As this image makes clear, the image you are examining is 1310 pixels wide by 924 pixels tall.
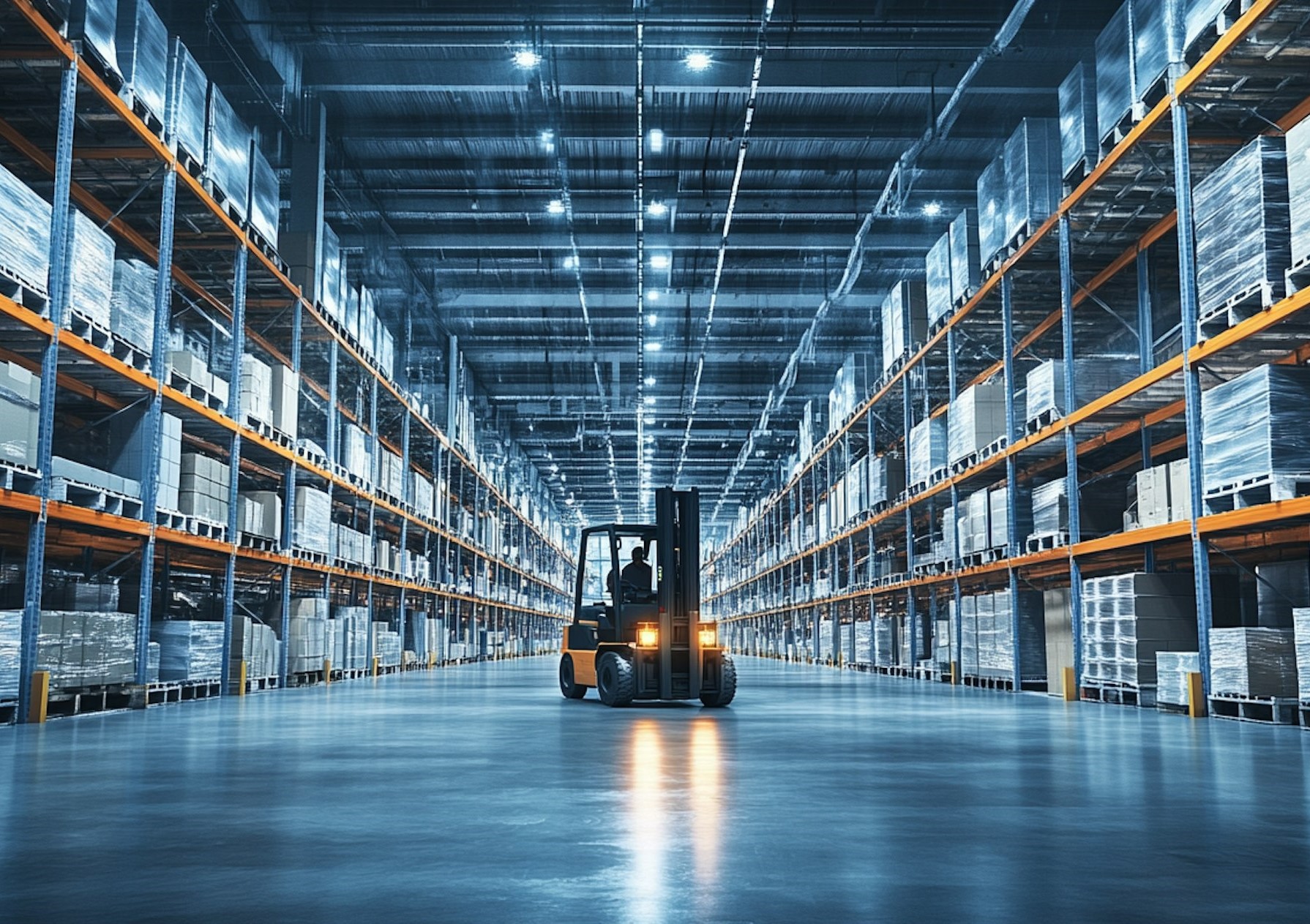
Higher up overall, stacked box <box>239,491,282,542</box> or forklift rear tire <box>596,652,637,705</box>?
stacked box <box>239,491,282,542</box>

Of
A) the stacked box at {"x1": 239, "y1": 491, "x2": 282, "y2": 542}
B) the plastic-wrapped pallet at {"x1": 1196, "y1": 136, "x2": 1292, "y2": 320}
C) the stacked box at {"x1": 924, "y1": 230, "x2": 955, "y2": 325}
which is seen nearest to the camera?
the plastic-wrapped pallet at {"x1": 1196, "y1": 136, "x2": 1292, "y2": 320}

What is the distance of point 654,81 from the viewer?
14.5 meters

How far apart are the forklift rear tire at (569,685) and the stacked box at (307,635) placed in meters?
3.74

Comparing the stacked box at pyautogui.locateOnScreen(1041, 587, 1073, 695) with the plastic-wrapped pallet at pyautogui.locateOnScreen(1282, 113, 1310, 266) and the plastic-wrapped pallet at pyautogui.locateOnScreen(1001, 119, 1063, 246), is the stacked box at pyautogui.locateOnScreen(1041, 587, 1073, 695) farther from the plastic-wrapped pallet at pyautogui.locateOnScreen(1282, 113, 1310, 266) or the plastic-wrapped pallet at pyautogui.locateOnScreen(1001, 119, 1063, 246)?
the plastic-wrapped pallet at pyautogui.locateOnScreen(1282, 113, 1310, 266)

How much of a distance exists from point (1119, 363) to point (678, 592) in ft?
18.0

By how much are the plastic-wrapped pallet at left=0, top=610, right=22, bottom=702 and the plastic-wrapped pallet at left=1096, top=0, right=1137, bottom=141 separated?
32.1 feet

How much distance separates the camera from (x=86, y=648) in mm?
9586

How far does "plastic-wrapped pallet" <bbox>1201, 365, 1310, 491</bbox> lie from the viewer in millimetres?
8227

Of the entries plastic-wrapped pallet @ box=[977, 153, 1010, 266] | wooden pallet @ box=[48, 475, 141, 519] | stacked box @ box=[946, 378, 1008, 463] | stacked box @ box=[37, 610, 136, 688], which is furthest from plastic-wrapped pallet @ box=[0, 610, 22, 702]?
stacked box @ box=[946, 378, 1008, 463]

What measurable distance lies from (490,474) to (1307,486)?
82.9 feet

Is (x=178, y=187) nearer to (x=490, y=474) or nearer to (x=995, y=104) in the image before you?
(x=995, y=104)

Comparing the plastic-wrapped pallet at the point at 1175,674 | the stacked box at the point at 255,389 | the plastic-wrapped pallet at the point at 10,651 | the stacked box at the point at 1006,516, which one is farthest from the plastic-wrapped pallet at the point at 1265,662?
the stacked box at the point at 255,389

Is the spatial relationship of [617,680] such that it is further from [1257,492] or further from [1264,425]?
[1264,425]

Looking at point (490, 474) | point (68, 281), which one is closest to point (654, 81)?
point (68, 281)
